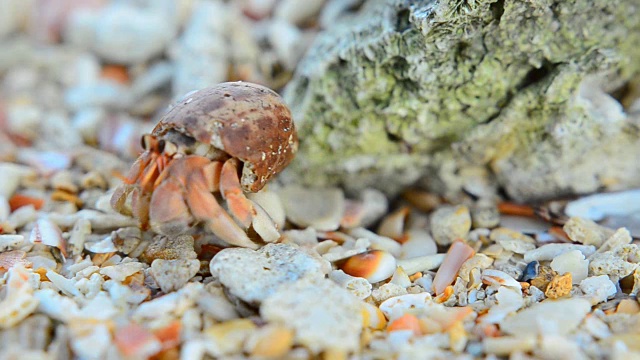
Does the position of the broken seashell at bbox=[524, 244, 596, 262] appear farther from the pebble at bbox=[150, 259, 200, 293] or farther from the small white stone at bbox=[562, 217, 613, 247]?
the pebble at bbox=[150, 259, 200, 293]

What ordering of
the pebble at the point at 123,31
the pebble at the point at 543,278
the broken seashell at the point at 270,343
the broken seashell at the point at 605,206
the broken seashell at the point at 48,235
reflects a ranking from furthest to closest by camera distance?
the pebble at the point at 123,31
the broken seashell at the point at 605,206
the broken seashell at the point at 48,235
the pebble at the point at 543,278
the broken seashell at the point at 270,343

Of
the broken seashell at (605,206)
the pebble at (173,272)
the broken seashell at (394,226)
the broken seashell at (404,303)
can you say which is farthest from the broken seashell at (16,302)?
the broken seashell at (605,206)

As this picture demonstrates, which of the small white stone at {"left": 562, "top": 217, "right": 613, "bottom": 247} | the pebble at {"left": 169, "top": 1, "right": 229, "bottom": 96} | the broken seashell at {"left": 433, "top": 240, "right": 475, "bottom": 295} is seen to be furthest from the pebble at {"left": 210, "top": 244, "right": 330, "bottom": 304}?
the pebble at {"left": 169, "top": 1, "right": 229, "bottom": 96}

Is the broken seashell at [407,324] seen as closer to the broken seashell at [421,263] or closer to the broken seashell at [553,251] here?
the broken seashell at [421,263]

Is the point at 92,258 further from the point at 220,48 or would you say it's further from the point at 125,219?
the point at 220,48

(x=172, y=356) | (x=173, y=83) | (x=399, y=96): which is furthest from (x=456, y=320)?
(x=173, y=83)

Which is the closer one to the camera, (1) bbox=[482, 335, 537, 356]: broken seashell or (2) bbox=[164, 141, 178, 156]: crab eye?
(1) bbox=[482, 335, 537, 356]: broken seashell
